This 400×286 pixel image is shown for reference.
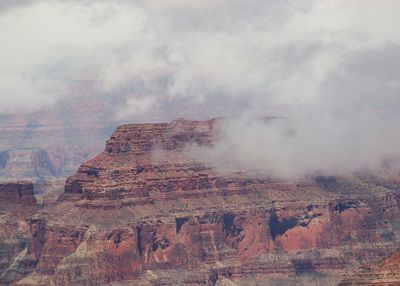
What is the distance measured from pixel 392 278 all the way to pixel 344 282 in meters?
7.04

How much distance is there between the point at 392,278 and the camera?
420ft

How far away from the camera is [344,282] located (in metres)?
135

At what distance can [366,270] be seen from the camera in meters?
132

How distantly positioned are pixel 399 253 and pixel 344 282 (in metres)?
4.32

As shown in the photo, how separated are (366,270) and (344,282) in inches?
113

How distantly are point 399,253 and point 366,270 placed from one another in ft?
8.88

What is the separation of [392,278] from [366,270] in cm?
434

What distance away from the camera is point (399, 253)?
13325 cm

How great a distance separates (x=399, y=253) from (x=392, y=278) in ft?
17.6
